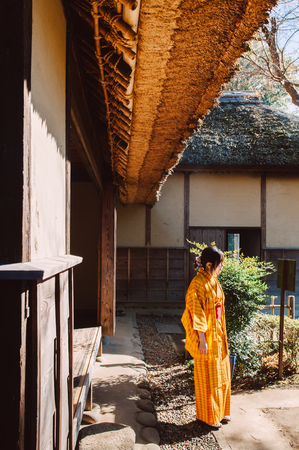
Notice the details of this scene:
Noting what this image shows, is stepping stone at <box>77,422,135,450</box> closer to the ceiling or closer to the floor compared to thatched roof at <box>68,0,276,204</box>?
closer to the floor

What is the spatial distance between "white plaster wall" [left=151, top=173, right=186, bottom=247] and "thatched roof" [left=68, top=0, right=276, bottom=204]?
5769mm

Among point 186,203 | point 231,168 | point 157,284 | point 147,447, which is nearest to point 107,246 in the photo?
point 147,447

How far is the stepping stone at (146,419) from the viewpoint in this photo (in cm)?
307

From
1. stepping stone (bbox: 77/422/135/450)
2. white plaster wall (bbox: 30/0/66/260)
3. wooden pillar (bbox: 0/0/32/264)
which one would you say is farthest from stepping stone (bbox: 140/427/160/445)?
wooden pillar (bbox: 0/0/32/264)

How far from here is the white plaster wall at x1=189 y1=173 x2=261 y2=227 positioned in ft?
28.5

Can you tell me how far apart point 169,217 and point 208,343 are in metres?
5.78

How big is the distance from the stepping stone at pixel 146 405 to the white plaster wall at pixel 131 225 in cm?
514

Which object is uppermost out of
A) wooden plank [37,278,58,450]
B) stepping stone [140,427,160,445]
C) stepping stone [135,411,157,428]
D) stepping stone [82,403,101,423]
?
wooden plank [37,278,58,450]

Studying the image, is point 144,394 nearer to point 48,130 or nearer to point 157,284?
point 48,130

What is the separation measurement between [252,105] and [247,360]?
9.10 metres

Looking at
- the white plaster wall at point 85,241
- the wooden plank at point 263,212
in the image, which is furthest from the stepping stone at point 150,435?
the wooden plank at point 263,212

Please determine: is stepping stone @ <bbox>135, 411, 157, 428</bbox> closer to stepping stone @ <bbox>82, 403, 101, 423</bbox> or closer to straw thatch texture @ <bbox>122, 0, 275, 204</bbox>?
stepping stone @ <bbox>82, 403, 101, 423</bbox>

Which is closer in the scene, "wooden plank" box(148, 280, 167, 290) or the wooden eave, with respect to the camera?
"wooden plank" box(148, 280, 167, 290)

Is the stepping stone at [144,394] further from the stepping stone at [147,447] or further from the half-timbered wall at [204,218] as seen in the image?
the half-timbered wall at [204,218]
